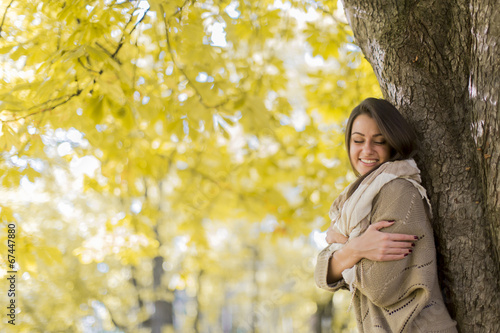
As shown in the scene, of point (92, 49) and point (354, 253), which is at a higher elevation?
point (92, 49)

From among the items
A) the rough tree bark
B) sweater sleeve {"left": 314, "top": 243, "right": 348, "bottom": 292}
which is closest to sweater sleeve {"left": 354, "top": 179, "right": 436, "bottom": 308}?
the rough tree bark

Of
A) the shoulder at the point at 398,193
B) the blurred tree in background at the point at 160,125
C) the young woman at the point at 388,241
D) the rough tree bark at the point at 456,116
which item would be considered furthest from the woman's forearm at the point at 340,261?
the blurred tree in background at the point at 160,125

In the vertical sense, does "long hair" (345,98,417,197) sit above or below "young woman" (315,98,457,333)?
above

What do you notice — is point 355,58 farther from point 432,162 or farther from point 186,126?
point 432,162

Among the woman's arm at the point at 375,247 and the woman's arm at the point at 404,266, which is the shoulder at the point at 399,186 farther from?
the woman's arm at the point at 375,247

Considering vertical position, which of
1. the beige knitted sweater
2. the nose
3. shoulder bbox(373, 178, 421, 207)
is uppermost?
the nose

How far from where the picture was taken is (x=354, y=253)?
1.97m

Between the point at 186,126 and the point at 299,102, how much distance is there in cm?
603

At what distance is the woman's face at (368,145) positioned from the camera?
216 cm

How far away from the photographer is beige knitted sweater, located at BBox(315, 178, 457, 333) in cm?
182

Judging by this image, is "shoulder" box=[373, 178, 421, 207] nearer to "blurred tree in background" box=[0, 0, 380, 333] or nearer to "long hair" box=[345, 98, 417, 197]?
"long hair" box=[345, 98, 417, 197]

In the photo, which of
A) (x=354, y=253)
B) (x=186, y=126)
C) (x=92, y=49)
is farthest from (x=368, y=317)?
(x=186, y=126)

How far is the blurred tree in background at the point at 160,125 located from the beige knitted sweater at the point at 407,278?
1.56 metres

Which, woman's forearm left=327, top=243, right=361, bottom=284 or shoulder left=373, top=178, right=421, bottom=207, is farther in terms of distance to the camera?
woman's forearm left=327, top=243, right=361, bottom=284
